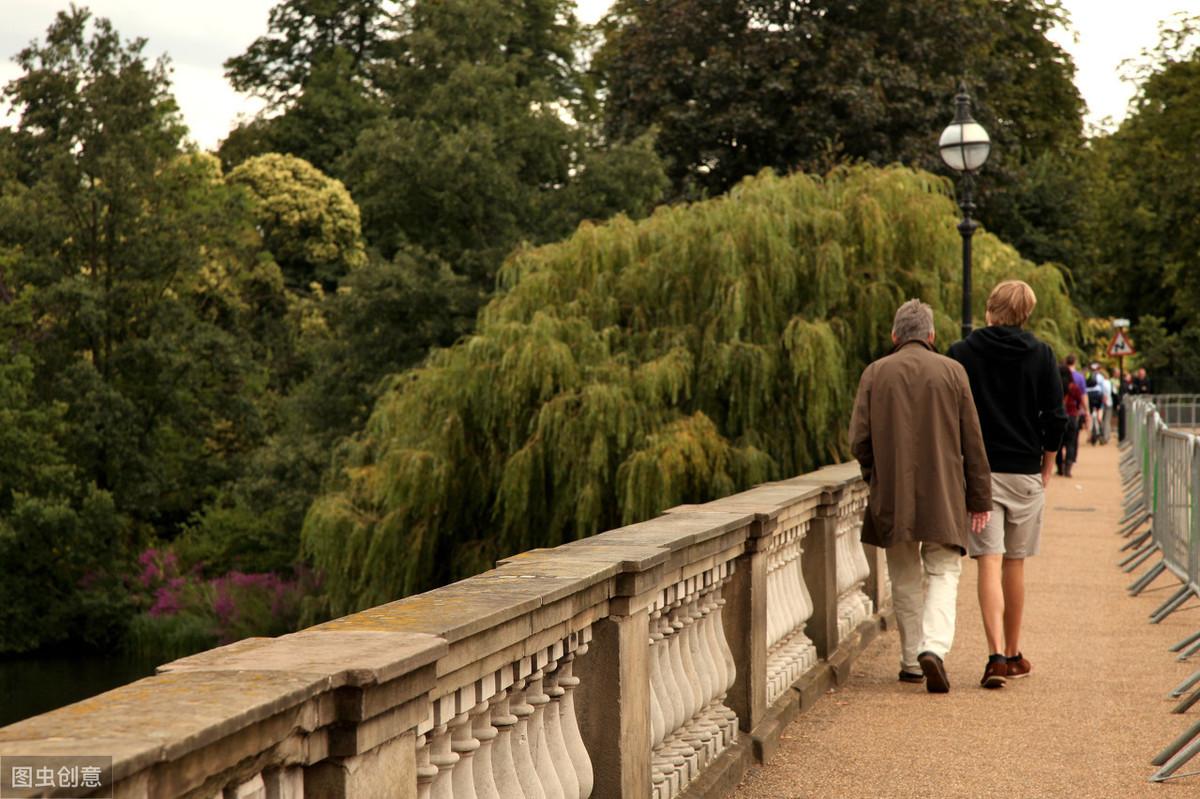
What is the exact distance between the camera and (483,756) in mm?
3701

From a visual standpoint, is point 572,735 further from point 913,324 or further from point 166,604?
point 166,604

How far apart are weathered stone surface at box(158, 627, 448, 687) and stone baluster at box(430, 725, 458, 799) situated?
1.00ft

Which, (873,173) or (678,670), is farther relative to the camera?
(873,173)

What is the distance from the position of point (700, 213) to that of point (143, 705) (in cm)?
1702

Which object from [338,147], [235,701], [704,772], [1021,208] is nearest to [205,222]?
[338,147]

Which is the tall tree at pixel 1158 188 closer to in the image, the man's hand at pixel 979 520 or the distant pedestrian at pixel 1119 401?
the distant pedestrian at pixel 1119 401

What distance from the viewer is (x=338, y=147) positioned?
5175 centimetres

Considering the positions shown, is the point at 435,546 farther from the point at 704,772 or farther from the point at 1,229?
the point at 1,229

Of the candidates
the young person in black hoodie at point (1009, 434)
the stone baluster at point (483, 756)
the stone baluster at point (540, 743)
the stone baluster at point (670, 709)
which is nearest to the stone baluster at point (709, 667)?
the stone baluster at point (670, 709)

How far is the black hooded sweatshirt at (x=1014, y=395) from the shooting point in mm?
8016

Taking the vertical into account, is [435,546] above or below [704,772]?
below

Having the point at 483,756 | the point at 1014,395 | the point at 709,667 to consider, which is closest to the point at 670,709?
the point at 709,667

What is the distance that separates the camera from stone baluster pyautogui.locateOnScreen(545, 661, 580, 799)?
13.9 ft

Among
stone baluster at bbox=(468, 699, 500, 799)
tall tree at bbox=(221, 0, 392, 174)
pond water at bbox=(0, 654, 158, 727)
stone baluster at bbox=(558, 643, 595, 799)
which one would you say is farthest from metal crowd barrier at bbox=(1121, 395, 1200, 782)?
tall tree at bbox=(221, 0, 392, 174)
